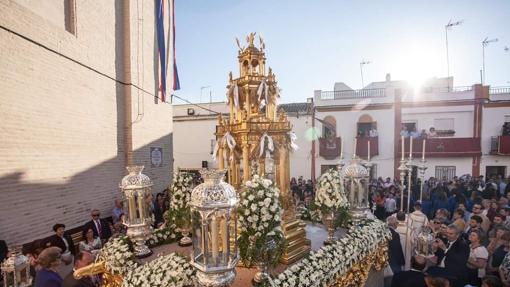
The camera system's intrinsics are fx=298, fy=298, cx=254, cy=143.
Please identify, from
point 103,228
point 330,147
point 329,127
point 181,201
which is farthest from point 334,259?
point 329,127

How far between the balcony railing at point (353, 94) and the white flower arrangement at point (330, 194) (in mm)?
16486

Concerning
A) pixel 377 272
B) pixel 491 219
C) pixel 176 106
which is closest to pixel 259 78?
pixel 377 272

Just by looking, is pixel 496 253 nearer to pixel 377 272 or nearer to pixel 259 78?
pixel 377 272

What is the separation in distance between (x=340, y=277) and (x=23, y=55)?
27.8 feet

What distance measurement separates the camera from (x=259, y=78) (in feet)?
21.3

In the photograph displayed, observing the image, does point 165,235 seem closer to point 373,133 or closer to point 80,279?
point 80,279

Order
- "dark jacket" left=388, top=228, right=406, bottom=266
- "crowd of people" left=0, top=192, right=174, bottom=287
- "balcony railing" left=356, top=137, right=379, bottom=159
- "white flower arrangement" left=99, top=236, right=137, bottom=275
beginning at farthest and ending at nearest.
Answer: "balcony railing" left=356, top=137, right=379, bottom=159 → "dark jacket" left=388, top=228, right=406, bottom=266 → "white flower arrangement" left=99, top=236, right=137, bottom=275 → "crowd of people" left=0, top=192, right=174, bottom=287

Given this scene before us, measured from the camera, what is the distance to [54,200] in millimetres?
7828

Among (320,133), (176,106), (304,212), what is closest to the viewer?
(304,212)

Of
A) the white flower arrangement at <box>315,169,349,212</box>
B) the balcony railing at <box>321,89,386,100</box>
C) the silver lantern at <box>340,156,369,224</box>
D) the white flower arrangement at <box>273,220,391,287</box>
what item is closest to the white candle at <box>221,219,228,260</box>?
the white flower arrangement at <box>273,220,391,287</box>

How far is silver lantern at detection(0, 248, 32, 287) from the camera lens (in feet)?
13.4

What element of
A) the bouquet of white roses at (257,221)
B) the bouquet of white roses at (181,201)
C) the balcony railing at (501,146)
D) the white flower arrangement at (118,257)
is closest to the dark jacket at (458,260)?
the bouquet of white roses at (257,221)

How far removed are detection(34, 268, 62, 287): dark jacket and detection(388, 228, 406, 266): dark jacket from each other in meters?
6.71

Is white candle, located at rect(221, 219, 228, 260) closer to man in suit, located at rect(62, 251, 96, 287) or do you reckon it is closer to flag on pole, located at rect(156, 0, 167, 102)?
man in suit, located at rect(62, 251, 96, 287)
